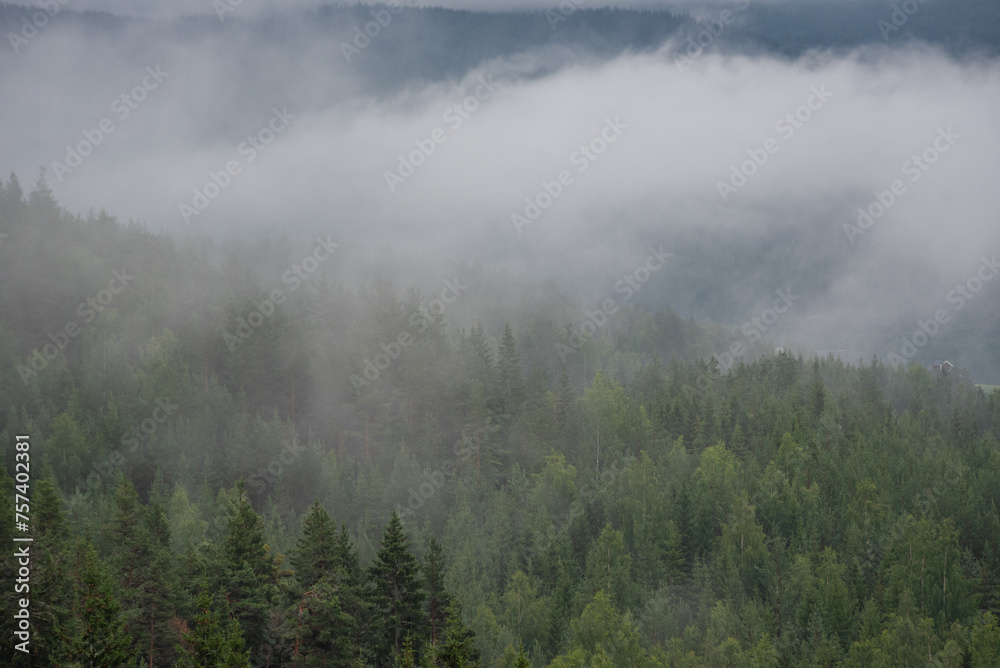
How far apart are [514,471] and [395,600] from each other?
6565cm

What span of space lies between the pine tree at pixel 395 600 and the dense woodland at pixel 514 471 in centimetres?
1153

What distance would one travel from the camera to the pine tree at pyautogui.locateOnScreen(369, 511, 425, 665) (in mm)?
48156

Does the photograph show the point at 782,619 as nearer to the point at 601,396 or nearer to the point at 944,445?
the point at 601,396

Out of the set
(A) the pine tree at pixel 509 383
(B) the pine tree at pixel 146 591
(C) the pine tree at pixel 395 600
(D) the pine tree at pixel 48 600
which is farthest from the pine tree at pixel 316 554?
(A) the pine tree at pixel 509 383

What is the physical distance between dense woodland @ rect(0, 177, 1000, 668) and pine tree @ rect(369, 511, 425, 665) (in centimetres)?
1153

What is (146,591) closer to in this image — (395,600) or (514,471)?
(395,600)

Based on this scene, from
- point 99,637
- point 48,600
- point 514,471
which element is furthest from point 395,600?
point 514,471

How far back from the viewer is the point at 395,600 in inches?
1898

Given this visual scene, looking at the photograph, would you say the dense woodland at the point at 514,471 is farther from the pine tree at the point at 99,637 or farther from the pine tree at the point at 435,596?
the pine tree at the point at 99,637

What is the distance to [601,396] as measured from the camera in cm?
13612

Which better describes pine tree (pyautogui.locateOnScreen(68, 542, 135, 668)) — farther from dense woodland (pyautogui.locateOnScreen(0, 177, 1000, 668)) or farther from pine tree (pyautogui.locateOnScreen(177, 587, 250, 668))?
dense woodland (pyautogui.locateOnScreen(0, 177, 1000, 668))

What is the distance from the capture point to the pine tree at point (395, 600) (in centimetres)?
4816

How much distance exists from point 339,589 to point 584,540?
65.4 m

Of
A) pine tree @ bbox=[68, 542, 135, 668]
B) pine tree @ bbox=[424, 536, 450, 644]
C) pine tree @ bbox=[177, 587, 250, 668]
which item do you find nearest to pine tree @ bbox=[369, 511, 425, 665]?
pine tree @ bbox=[424, 536, 450, 644]
